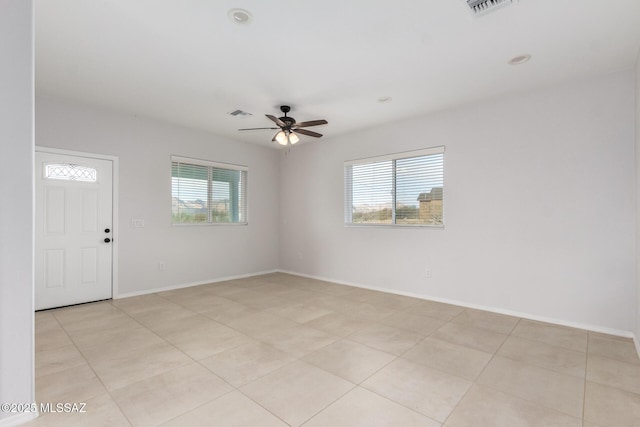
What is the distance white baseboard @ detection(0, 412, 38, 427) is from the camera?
5.78 ft

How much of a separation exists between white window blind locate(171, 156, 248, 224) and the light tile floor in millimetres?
1932

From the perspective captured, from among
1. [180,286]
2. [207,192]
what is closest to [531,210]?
[207,192]

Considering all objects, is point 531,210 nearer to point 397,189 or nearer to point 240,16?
point 397,189

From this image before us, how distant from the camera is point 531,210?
3715mm

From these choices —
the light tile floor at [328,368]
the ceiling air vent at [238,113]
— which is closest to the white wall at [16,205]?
the light tile floor at [328,368]

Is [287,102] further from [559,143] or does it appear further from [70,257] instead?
[70,257]

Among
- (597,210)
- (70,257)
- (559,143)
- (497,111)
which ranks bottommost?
(70,257)

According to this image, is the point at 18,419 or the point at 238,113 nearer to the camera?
the point at 18,419

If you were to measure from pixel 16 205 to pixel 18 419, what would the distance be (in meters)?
1.25

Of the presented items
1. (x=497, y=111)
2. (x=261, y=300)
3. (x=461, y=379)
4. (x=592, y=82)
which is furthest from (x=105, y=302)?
(x=592, y=82)

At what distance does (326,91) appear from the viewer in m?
3.79

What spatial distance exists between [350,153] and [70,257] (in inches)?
179

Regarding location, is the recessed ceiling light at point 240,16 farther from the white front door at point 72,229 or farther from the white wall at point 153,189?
A: the white front door at point 72,229

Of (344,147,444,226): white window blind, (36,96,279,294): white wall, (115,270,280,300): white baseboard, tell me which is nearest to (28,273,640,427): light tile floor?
(115,270,280,300): white baseboard
